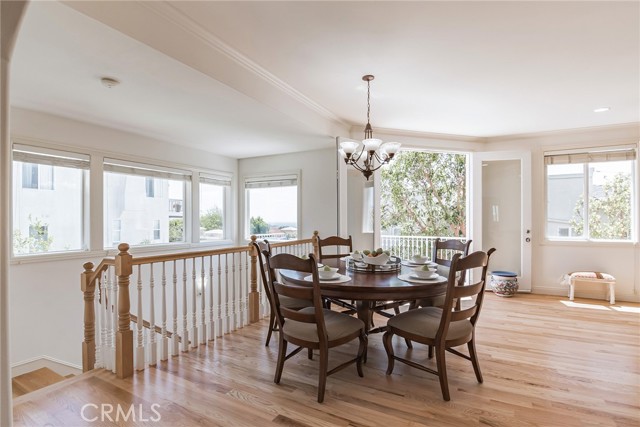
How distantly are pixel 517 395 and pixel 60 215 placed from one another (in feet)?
15.5

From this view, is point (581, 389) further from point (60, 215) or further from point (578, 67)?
point (60, 215)

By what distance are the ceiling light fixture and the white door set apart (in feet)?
16.1

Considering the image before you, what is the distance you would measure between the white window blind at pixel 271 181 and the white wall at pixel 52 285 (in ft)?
6.91

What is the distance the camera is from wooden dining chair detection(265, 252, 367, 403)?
2.04 meters

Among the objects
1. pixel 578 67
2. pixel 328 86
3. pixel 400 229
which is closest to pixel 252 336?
pixel 328 86

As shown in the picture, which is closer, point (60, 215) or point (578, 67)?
point (578, 67)

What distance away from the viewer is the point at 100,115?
3.57 metres

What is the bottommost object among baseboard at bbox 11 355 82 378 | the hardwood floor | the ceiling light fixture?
baseboard at bbox 11 355 82 378

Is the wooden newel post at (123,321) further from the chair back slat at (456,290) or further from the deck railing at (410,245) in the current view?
the deck railing at (410,245)

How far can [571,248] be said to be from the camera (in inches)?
193

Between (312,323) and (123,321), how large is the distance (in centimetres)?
144

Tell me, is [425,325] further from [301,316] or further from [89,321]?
[89,321]

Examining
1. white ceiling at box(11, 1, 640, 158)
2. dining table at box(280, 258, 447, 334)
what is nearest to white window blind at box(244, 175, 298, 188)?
white ceiling at box(11, 1, 640, 158)

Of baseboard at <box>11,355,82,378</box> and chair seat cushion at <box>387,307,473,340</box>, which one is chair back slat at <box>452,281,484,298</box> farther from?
baseboard at <box>11,355,82,378</box>
